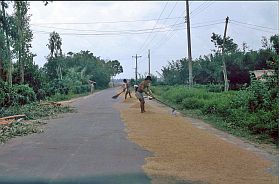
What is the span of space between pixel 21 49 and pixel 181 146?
22.5 m

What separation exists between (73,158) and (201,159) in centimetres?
282

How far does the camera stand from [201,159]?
27.7ft

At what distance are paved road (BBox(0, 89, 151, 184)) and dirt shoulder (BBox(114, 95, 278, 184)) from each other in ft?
1.36

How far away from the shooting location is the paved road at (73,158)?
22.3 feet

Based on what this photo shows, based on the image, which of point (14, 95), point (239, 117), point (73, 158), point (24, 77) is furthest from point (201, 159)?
point (24, 77)

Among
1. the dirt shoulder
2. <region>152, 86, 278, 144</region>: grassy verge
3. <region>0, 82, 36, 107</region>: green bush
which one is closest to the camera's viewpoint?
the dirt shoulder

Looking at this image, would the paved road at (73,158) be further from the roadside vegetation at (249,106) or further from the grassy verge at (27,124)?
the roadside vegetation at (249,106)

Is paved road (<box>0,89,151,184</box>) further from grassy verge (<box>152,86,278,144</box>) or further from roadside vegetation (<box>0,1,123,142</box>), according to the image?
grassy verge (<box>152,86,278,144</box>)

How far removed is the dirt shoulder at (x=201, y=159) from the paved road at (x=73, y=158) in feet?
1.36

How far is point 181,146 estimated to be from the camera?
1005 centimetres

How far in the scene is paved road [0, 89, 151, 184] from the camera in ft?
22.3

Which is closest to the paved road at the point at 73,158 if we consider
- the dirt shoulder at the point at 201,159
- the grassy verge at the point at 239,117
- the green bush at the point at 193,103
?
the dirt shoulder at the point at 201,159

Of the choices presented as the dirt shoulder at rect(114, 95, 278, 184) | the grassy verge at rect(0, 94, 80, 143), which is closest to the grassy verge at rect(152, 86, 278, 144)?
the dirt shoulder at rect(114, 95, 278, 184)

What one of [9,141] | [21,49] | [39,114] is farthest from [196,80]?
[9,141]
